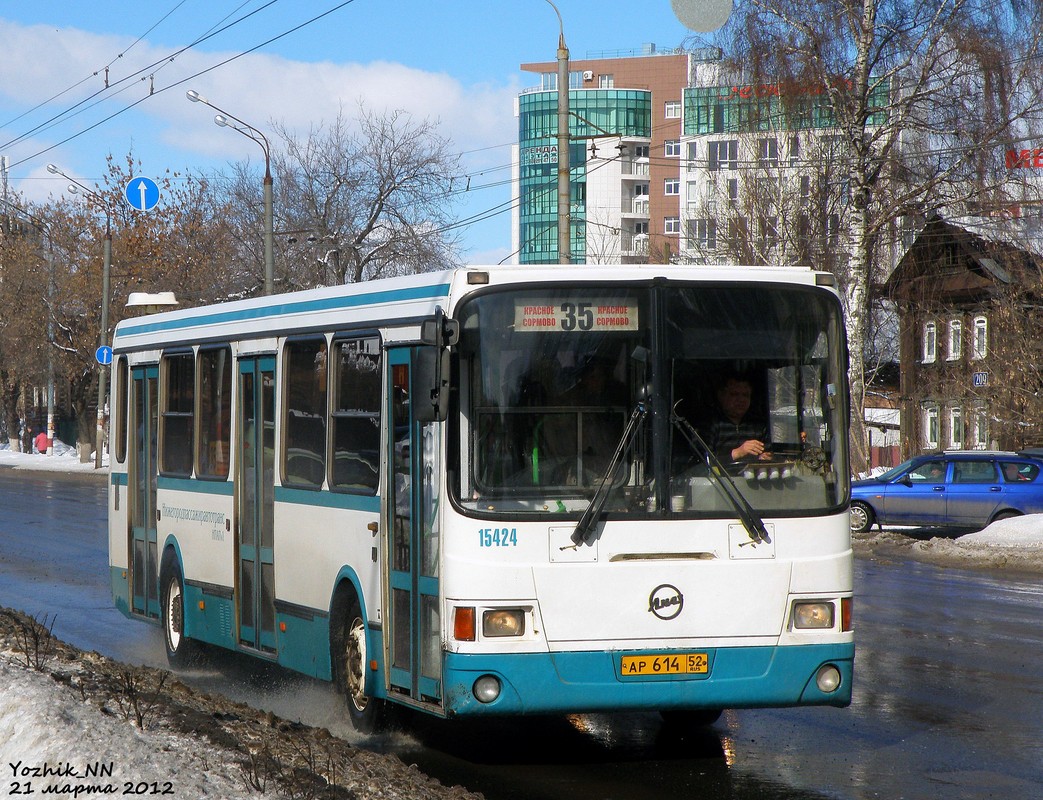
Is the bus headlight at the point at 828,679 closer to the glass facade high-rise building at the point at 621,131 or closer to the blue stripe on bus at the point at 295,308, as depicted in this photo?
the blue stripe on bus at the point at 295,308

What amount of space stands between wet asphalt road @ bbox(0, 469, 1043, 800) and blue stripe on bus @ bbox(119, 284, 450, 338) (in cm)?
247

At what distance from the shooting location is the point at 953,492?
2419 centimetres

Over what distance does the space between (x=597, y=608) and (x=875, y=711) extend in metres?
2.69

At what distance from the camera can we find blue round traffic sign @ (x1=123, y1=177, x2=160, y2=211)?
3438cm

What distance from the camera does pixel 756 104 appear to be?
1201 inches

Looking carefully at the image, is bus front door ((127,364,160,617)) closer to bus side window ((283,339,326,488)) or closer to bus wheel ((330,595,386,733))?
bus side window ((283,339,326,488))

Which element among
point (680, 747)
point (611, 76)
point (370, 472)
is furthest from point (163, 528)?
point (611, 76)

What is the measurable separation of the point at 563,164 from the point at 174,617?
1236cm

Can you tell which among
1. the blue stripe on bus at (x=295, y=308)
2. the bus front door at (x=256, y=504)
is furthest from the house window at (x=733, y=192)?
the bus front door at (x=256, y=504)

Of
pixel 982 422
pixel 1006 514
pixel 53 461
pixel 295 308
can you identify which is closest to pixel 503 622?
pixel 295 308

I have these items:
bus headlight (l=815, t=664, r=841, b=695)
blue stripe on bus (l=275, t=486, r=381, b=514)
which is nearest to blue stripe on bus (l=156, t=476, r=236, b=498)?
blue stripe on bus (l=275, t=486, r=381, b=514)

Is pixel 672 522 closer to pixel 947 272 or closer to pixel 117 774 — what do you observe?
pixel 117 774

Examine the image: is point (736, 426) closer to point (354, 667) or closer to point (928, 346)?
point (354, 667)

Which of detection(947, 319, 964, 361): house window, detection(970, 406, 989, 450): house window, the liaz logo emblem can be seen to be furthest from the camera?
detection(947, 319, 964, 361): house window
